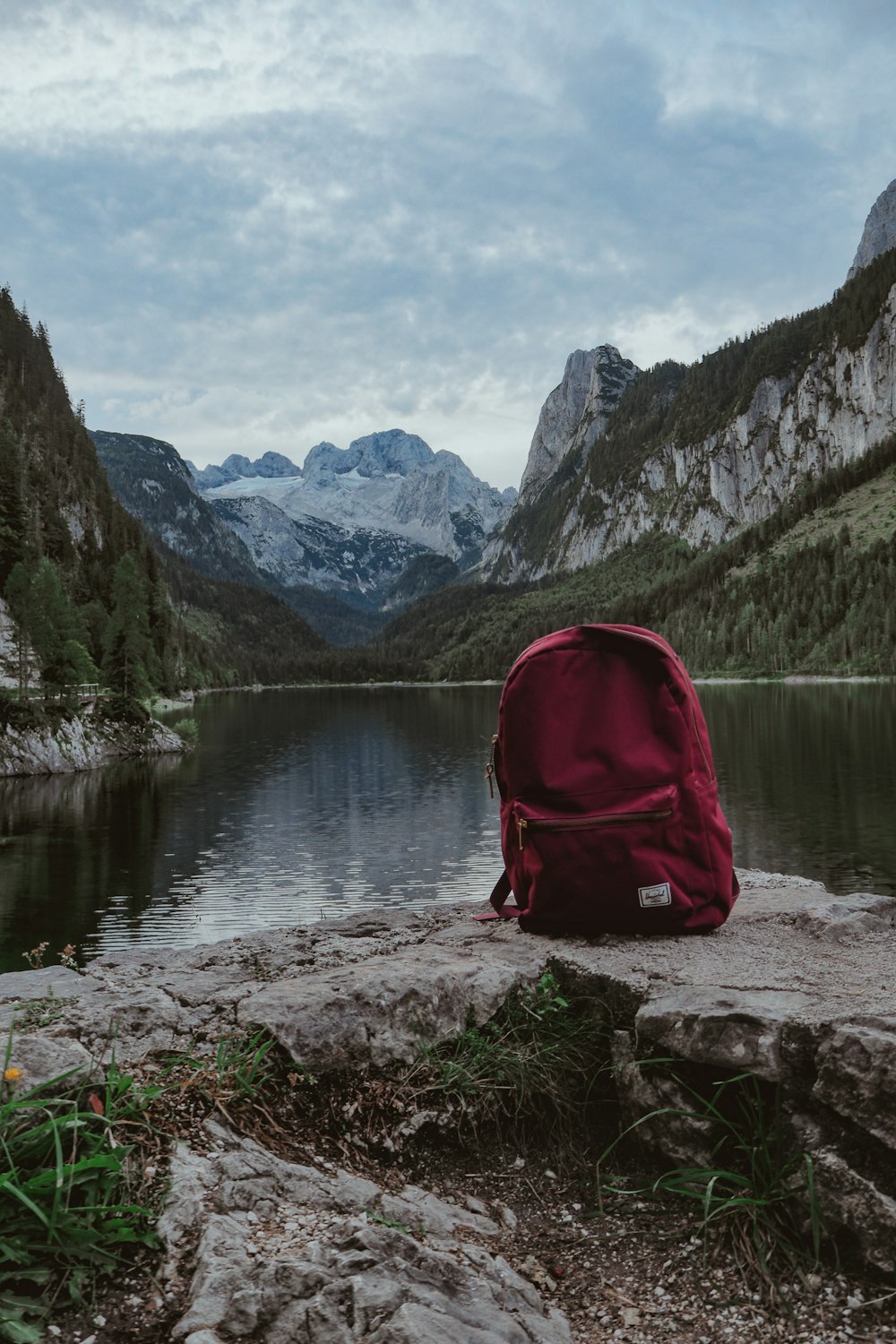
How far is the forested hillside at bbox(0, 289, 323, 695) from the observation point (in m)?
55.7

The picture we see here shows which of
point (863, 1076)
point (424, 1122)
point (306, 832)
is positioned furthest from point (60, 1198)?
point (306, 832)

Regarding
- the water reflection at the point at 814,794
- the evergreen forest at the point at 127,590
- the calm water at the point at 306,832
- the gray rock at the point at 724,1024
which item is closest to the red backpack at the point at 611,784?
the gray rock at the point at 724,1024

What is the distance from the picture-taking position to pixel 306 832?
27734 mm

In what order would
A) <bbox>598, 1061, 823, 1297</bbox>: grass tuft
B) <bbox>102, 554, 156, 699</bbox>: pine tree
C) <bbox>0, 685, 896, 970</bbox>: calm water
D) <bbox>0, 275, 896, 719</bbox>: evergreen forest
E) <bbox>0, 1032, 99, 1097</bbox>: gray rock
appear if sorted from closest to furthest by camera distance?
1. <bbox>598, 1061, 823, 1297</bbox>: grass tuft
2. <bbox>0, 1032, 99, 1097</bbox>: gray rock
3. <bbox>0, 685, 896, 970</bbox>: calm water
4. <bbox>0, 275, 896, 719</bbox>: evergreen forest
5. <bbox>102, 554, 156, 699</bbox>: pine tree

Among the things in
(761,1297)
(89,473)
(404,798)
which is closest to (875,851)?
(404,798)

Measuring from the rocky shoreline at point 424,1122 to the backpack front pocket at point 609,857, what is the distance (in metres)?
0.19

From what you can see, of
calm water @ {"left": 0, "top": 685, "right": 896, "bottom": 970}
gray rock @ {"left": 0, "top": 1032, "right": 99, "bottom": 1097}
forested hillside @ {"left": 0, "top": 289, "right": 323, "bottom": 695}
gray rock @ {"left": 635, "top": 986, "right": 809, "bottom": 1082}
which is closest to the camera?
gray rock @ {"left": 0, "top": 1032, "right": 99, "bottom": 1097}

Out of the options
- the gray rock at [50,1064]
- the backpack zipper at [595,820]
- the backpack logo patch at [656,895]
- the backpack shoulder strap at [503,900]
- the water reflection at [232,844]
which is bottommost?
the water reflection at [232,844]

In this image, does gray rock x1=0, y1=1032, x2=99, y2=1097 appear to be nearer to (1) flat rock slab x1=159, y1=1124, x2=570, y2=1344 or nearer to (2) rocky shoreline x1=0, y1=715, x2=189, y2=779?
(1) flat rock slab x1=159, y1=1124, x2=570, y2=1344

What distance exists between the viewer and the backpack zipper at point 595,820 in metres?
4.61

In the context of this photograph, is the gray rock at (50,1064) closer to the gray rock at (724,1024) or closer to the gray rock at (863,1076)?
the gray rock at (724,1024)

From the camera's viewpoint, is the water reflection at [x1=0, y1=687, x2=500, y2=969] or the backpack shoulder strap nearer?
the backpack shoulder strap

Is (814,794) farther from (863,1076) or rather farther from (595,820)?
(863,1076)

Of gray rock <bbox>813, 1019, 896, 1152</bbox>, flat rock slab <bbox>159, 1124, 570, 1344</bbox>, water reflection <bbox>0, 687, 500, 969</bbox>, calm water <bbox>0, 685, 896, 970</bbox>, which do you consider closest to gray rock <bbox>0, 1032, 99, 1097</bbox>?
flat rock slab <bbox>159, 1124, 570, 1344</bbox>
